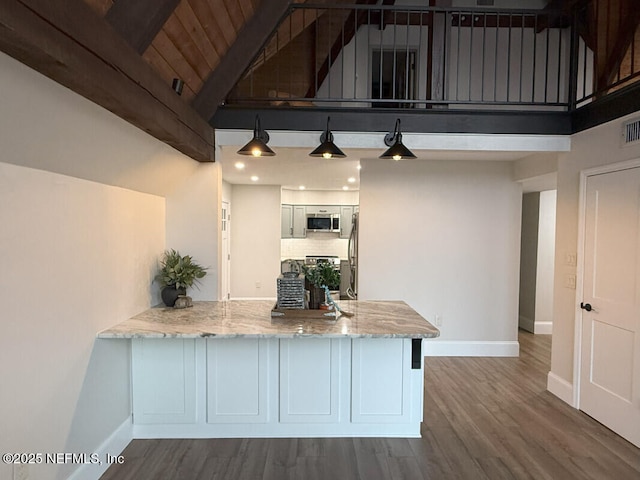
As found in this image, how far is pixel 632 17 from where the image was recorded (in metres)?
4.19

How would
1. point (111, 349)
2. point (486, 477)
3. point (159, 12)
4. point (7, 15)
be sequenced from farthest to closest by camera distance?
point (111, 349) < point (486, 477) < point (159, 12) < point (7, 15)

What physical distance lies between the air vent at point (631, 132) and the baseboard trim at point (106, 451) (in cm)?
424

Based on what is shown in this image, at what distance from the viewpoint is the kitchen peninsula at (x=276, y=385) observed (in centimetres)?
282

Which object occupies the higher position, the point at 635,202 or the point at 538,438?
the point at 635,202

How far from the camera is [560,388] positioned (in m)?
3.60

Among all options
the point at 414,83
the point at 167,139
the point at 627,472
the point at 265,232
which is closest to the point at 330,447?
the point at 627,472

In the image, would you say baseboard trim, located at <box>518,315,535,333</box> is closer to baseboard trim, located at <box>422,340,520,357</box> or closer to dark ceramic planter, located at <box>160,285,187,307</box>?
baseboard trim, located at <box>422,340,520,357</box>

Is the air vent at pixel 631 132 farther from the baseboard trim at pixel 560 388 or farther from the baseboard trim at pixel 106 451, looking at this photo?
the baseboard trim at pixel 106 451

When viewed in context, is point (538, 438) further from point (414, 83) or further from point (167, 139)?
point (414, 83)

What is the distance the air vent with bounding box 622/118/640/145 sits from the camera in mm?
2803

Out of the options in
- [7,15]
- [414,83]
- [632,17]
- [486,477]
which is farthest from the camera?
[414,83]

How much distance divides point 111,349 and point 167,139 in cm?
146

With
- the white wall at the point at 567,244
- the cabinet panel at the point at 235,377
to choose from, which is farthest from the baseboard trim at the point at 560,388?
the cabinet panel at the point at 235,377

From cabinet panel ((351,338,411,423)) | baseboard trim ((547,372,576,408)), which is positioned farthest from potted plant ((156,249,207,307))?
baseboard trim ((547,372,576,408))
